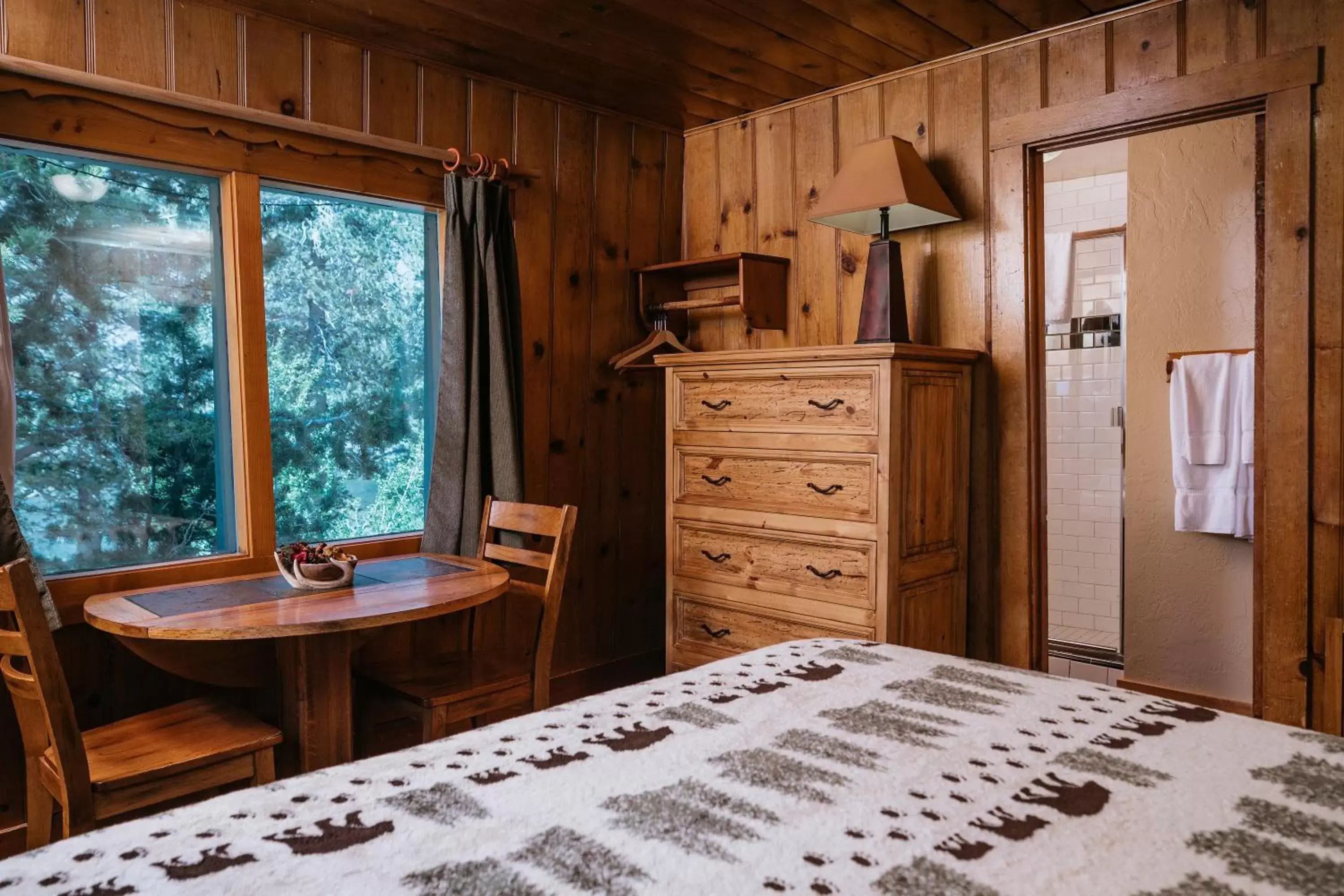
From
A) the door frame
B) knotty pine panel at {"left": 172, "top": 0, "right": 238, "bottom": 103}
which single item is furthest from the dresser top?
knotty pine panel at {"left": 172, "top": 0, "right": 238, "bottom": 103}

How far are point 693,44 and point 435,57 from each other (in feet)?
2.86

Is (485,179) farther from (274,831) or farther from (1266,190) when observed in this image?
(274,831)

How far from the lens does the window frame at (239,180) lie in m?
2.49

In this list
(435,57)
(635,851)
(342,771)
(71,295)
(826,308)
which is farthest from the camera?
(826,308)

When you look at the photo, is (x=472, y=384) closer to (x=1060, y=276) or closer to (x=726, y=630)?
(x=726, y=630)

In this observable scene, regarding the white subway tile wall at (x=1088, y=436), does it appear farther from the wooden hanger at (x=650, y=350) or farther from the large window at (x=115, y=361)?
the large window at (x=115, y=361)

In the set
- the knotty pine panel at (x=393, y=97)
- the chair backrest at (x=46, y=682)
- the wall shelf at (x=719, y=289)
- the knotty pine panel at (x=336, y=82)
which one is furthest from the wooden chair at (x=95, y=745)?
the wall shelf at (x=719, y=289)

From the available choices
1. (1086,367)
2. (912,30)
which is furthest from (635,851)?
(1086,367)

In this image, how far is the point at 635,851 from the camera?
0.97 metres

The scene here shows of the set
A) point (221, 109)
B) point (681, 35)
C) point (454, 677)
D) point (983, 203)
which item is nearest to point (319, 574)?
point (454, 677)

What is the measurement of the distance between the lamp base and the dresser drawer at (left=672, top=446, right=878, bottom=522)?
43 cm

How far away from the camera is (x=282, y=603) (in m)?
2.30

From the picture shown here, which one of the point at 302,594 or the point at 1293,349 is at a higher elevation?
the point at 1293,349

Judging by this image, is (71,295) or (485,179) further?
(485,179)
